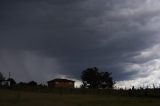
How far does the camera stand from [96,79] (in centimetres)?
12600

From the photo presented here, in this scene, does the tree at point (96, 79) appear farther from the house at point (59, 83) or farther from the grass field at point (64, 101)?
the grass field at point (64, 101)

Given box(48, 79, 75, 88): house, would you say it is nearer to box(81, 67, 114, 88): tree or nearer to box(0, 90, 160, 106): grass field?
box(81, 67, 114, 88): tree

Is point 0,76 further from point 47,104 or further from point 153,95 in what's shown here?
point 47,104

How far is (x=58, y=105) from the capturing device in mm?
39812

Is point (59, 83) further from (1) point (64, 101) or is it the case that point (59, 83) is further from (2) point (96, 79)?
(1) point (64, 101)

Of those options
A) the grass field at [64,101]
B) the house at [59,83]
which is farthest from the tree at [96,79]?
the grass field at [64,101]

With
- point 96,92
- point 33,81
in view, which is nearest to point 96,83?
point 33,81

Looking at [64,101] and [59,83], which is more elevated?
[59,83]

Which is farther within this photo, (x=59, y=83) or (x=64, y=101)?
(x=59, y=83)

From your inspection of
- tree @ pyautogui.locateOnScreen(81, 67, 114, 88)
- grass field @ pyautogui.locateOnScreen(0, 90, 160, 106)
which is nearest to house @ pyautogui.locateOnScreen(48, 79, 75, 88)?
tree @ pyautogui.locateOnScreen(81, 67, 114, 88)

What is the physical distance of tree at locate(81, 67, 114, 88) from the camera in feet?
413

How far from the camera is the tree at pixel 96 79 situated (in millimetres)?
125750

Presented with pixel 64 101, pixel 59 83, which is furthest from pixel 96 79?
pixel 64 101

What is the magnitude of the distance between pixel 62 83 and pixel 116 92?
50.9 meters
